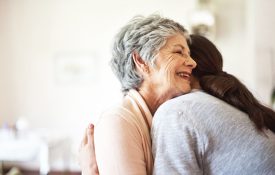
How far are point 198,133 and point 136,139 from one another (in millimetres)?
179

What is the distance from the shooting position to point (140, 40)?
3.27 feet

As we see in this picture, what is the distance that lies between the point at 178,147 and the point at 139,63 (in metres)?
0.34

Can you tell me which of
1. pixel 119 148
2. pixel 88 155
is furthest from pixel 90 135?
pixel 119 148

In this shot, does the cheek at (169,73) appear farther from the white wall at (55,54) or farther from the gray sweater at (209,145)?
the white wall at (55,54)

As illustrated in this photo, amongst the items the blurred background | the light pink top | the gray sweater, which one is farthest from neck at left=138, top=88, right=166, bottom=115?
the blurred background

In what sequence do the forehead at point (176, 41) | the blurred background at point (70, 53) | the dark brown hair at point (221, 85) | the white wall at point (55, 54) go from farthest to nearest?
the white wall at point (55, 54), the blurred background at point (70, 53), the forehead at point (176, 41), the dark brown hair at point (221, 85)

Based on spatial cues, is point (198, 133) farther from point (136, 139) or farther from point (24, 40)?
point (24, 40)

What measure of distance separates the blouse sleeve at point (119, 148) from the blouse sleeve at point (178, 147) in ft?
0.19

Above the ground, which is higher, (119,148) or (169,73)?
(169,73)

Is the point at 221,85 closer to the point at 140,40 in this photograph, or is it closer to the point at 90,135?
the point at 140,40

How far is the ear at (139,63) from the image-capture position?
40.4 inches

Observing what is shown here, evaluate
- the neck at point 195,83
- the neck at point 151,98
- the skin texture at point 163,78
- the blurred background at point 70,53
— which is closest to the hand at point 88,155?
the skin texture at point 163,78

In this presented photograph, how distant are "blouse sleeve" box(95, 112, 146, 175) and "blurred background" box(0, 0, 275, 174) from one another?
2884mm

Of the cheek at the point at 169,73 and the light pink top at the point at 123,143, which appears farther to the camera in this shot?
the cheek at the point at 169,73
